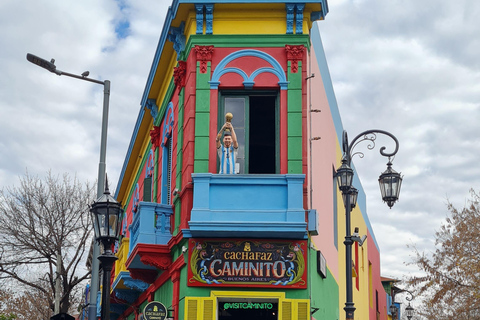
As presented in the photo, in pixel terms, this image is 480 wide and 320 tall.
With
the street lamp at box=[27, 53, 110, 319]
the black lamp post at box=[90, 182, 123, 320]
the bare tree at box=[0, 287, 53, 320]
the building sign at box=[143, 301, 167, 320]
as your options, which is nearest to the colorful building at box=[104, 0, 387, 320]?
the building sign at box=[143, 301, 167, 320]

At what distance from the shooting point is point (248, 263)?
46.5ft

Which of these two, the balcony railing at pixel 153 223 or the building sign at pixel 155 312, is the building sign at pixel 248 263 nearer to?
the building sign at pixel 155 312

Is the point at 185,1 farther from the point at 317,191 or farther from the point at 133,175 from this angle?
the point at 133,175

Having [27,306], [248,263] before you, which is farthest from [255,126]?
[27,306]

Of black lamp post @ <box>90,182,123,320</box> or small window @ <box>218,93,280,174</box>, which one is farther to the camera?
small window @ <box>218,93,280,174</box>

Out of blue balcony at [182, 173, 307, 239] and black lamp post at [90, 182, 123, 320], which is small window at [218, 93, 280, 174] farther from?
black lamp post at [90, 182, 123, 320]

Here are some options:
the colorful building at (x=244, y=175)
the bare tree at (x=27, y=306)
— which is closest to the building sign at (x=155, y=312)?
the colorful building at (x=244, y=175)

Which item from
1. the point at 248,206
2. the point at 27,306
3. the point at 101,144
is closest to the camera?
the point at 248,206

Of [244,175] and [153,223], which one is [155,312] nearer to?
[153,223]

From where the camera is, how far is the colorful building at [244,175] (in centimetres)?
1412

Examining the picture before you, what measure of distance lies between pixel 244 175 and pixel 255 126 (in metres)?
1.61

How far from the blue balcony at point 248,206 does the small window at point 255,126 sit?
0.80m

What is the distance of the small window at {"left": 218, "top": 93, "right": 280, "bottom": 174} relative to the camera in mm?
15227

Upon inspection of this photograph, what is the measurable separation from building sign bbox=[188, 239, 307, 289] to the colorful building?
20 millimetres
